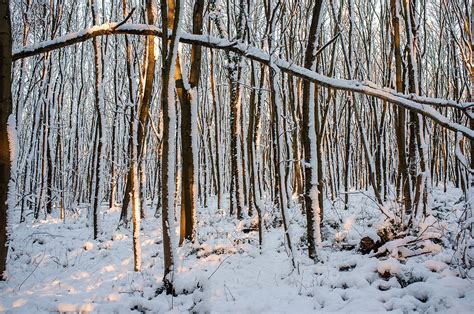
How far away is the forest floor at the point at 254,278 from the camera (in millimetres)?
3469

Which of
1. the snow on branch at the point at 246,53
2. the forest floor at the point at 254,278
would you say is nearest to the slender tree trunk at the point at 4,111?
the snow on branch at the point at 246,53

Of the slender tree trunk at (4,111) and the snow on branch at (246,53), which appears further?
the slender tree trunk at (4,111)

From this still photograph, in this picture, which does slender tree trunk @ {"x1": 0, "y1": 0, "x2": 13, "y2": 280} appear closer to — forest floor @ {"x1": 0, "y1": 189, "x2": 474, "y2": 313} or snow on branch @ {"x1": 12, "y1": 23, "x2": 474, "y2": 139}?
snow on branch @ {"x1": 12, "y1": 23, "x2": 474, "y2": 139}

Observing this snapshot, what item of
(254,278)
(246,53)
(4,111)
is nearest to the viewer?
(4,111)

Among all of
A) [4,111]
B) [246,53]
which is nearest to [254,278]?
[246,53]

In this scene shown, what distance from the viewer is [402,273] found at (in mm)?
3805

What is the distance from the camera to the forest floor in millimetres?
3469

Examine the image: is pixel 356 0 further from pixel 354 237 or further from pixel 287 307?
pixel 287 307

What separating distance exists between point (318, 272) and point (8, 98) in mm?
4281

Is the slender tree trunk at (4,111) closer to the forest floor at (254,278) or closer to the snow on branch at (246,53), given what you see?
the snow on branch at (246,53)

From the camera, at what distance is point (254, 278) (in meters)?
4.77

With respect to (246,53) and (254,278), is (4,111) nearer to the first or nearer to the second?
(246,53)

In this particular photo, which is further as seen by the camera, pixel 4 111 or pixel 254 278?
pixel 254 278

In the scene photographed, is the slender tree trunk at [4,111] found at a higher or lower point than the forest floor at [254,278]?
higher
